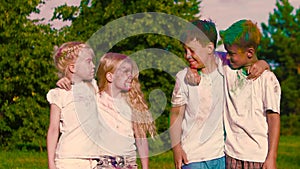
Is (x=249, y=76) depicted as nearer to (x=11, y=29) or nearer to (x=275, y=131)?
(x=275, y=131)

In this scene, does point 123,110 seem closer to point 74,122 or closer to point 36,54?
point 74,122

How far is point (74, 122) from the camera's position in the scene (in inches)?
224

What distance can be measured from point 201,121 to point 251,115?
411 mm

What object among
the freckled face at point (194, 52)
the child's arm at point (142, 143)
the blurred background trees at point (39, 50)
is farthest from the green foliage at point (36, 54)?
the freckled face at point (194, 52)

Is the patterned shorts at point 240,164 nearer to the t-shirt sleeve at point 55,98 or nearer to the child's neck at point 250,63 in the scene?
the child's neck at point 250,63

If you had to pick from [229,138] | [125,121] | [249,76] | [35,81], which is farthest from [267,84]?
[35,81]

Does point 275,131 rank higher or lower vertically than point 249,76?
lower

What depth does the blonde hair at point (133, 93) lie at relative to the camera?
5.89 m

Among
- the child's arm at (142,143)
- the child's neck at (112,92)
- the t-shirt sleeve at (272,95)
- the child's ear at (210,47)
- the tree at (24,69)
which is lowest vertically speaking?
the child's arm at (142,143)

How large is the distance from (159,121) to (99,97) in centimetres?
1972

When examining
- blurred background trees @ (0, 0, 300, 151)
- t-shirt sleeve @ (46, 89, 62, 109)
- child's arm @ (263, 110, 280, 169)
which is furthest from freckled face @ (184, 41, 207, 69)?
blurred background trees @ (0, 0, 300, 151)

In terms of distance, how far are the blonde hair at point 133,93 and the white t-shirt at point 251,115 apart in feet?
2.75

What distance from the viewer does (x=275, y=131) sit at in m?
5.14

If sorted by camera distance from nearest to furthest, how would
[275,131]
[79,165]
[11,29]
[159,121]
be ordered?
[275,131] < [79,165] < [11,29] < [159,121]
